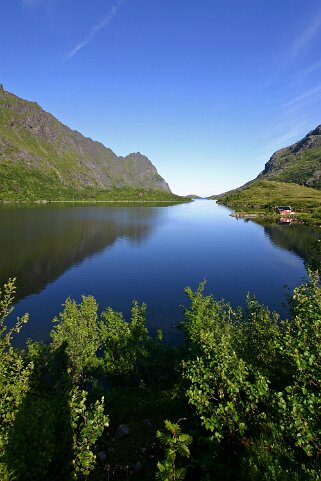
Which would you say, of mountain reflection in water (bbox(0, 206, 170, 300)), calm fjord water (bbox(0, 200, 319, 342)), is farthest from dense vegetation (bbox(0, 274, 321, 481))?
mountain reflection in water (bbox(0, 206, 170, 300))

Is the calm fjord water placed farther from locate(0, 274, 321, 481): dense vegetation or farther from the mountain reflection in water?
locate(0, 274, 321, 481): dense vegetation

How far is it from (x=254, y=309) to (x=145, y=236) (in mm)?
121977

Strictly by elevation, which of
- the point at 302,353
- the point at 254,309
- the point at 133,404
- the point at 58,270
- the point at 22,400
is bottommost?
the point at 58,270

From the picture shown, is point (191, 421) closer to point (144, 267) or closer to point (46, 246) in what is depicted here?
point (144, 267)

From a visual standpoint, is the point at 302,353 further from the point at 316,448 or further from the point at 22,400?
the point at 22,400

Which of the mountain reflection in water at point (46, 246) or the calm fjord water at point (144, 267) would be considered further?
the mountain reflection in water at point (46, 246)

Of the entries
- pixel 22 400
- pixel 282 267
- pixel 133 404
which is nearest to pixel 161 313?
pixel 133 404

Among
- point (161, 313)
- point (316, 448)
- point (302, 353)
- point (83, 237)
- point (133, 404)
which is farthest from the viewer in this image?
point (83, 237)

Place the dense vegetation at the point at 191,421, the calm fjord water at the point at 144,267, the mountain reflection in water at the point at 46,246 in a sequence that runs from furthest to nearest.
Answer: the mountain reflection in water at the point at 46,246, the calm fjord water at the point at 144,267, the dense vegetation at the point at 191,421

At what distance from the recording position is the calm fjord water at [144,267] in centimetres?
6675

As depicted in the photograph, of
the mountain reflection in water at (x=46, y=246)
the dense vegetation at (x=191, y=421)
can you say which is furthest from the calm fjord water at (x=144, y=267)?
the dense vegetation at (x=191, y=421)

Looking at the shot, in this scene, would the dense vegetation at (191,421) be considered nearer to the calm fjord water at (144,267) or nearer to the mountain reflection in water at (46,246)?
the calm fjord water at (144,267)

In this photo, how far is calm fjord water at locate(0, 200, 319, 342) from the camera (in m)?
66.8

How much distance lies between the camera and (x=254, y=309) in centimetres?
3712
